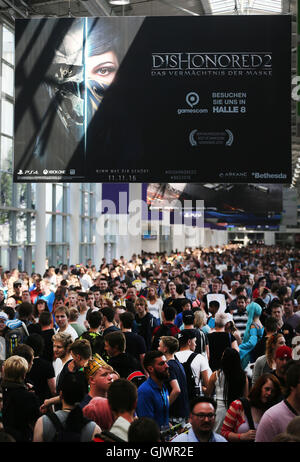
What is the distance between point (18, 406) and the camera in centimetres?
459

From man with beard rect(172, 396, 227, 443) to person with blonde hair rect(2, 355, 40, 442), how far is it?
122 cm

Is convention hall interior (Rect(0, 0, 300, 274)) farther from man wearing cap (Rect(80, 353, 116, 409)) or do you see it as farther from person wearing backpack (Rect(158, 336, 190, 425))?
man wearing cap (Rect(80, 353, 116, 409))

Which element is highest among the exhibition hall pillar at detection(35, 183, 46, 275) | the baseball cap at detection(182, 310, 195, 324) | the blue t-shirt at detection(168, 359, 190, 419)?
the exhibition hall pillar at detection(35, 183, 46, 275)

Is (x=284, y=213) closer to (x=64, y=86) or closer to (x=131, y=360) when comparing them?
(x=64, y=86)

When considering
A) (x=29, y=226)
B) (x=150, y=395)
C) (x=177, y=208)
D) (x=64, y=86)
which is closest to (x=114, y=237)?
(x=177, y=208)

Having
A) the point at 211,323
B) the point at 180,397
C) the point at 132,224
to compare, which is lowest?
the point at 180,397

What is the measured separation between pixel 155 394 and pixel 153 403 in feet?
0.23

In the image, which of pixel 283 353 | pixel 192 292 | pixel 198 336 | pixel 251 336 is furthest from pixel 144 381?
pixel 192 292

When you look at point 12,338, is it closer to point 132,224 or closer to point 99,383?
point 99,383

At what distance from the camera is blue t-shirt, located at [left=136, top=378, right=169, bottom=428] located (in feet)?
16.3

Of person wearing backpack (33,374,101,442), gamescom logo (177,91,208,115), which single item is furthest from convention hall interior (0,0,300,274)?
person wearing backpack (33,374,101,442)

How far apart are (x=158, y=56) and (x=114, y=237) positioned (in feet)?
90.0

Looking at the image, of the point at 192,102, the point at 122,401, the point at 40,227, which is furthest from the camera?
the point at 40,227

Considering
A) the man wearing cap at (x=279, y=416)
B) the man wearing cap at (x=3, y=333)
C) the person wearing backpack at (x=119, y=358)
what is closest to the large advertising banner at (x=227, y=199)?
the man wearing cap at (x=3, y=333)
